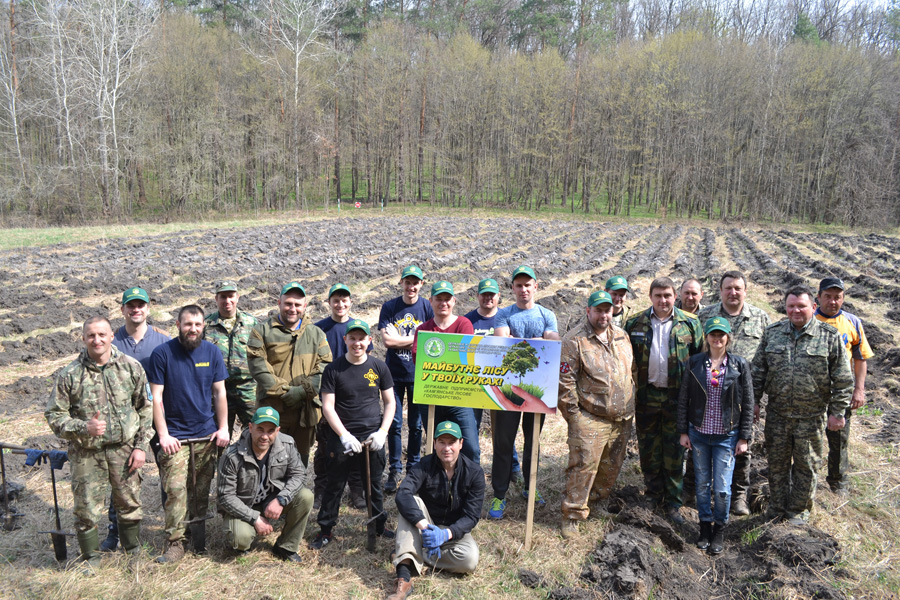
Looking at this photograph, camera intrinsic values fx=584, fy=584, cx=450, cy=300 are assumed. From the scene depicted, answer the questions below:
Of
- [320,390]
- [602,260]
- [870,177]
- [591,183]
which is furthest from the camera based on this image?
[591,183]

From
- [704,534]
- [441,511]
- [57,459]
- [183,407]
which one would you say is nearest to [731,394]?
[704,534]

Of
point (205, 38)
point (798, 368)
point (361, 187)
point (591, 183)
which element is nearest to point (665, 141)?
point (591, 183)

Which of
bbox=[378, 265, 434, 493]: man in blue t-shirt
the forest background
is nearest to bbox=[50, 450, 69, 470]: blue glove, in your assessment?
bbox=[378, 265, 434, 493]: man in blue t-shirt

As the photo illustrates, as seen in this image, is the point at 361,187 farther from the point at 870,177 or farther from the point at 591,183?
the point at 870,177

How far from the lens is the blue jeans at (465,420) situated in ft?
16.3

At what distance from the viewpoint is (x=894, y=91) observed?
41250 millimetres

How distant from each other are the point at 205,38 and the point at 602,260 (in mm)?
37296

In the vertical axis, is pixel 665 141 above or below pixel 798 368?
above

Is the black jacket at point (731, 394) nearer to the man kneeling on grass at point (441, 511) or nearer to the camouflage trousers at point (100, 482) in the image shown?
the man kneeling on grass at point (441, 511)

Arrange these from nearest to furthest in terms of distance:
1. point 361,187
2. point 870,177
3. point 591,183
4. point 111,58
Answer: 1. point 111,58
2. point 870,177
3. point 591,183
4. point 361,187

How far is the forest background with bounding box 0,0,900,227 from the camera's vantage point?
33812mm

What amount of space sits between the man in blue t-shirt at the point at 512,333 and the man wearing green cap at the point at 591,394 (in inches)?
13.0

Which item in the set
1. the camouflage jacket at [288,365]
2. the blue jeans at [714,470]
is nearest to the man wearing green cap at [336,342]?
the camouflage jacket at [288,365]

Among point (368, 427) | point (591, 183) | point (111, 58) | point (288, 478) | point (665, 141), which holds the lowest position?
point (288, 478)
